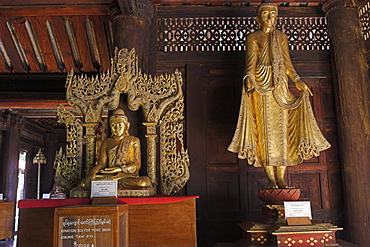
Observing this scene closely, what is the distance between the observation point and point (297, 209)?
3158 millimetres

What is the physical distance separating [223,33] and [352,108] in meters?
1.90

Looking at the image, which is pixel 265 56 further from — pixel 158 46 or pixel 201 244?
pixel 201 244

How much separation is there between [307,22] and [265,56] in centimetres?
144

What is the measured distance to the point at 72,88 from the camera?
3.77 m

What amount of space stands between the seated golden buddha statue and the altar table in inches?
15.5

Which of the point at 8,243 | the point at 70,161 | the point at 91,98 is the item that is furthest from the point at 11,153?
the point at 91,98

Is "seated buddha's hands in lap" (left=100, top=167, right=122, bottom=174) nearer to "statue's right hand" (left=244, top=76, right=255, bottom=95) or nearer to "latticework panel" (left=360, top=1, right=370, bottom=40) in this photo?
"statue's right hand" (left=244, top=76, right=255, bottom=95)

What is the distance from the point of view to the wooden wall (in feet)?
14.0

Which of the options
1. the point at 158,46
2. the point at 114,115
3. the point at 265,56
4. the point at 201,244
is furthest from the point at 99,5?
the point at 201,244

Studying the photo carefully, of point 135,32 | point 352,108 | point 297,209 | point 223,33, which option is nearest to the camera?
point 297,209

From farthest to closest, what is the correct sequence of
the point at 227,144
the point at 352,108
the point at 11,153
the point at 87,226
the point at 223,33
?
the point at 11,153 < the point at 223,33 < the point at 227,144 < the point at 352,108 < the point at 87,226

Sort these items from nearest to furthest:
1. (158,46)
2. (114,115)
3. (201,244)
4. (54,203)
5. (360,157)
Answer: (54,203)
(114,115)
(360,157)
(201,244)
(158,46)

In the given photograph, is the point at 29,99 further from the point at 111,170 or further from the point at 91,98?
the point at 111,170

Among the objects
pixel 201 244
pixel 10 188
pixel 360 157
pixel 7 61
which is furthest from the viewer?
pixel 10 188
